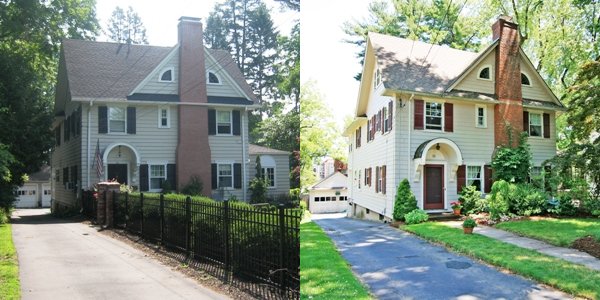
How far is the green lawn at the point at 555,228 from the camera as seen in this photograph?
2707 mm

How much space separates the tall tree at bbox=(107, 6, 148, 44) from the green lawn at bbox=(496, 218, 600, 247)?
2442 mm

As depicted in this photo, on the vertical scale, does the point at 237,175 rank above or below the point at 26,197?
above

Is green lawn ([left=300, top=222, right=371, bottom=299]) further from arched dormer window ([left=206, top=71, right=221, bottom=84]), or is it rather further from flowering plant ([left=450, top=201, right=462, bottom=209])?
arched dormer window ([left=206, top=71, right=221, bottom=84])

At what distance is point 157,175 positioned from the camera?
2.35 m

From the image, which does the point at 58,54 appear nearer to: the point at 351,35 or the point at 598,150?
the point at 351,35

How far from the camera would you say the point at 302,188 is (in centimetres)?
241

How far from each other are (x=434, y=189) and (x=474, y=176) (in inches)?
10.1

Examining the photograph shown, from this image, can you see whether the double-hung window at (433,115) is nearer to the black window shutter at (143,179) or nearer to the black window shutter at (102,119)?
the black window shutter at (143,179)

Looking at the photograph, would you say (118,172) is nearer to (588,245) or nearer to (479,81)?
(479,81)

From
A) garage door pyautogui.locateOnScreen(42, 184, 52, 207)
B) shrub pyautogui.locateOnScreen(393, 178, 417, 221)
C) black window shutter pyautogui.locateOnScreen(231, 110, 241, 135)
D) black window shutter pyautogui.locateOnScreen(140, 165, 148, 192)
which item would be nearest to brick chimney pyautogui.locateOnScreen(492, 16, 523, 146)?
shrub pyautogui.locateOnScreen(393, 178, 417, 221)

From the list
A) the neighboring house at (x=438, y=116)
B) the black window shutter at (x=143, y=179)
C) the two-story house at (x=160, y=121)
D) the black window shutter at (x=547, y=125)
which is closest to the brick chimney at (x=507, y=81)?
the neighboring house at (x=438, y=116)

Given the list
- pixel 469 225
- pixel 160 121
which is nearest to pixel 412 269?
pixel 469 225

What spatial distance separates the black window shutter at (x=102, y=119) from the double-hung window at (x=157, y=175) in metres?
0.30

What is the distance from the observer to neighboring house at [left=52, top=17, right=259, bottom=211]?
2.27 metres
